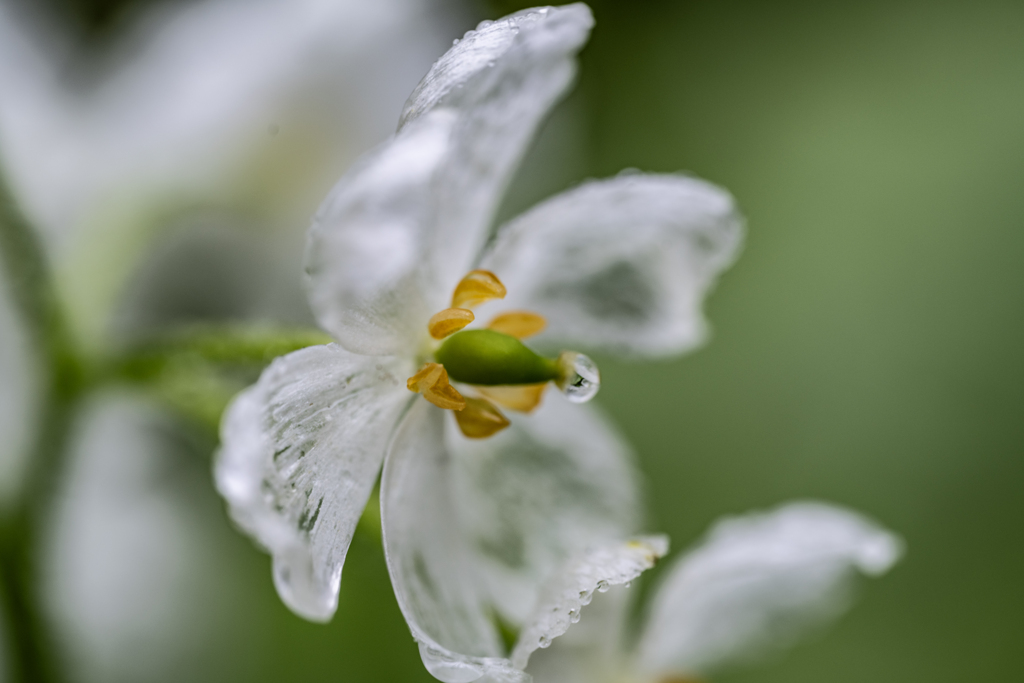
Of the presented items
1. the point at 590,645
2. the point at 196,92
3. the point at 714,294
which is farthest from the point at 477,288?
the point at 714,294

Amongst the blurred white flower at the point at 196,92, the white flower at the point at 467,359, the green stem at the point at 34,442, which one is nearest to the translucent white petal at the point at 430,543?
the white flower at the point at 467,359

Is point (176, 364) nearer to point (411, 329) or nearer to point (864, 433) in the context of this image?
point (411, 329)

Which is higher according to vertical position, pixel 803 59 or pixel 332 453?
pixel 332 453

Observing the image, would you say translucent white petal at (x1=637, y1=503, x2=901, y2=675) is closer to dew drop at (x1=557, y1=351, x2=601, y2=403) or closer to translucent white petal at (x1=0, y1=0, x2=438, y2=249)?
dew drop at (x1=557, y1=351, x2=601, y2=403)

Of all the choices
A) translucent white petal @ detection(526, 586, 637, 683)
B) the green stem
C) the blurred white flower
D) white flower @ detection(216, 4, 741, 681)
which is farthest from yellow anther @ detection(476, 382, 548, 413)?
the blurred white flower

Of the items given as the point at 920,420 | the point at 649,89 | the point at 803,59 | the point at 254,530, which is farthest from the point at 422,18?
A: the point at 254,530

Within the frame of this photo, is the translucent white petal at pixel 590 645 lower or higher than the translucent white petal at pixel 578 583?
lower

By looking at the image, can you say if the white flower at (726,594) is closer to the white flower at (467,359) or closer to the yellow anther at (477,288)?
the white flower at (467,359)

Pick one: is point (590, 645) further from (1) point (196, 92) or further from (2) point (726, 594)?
(1) point (196, 92)
